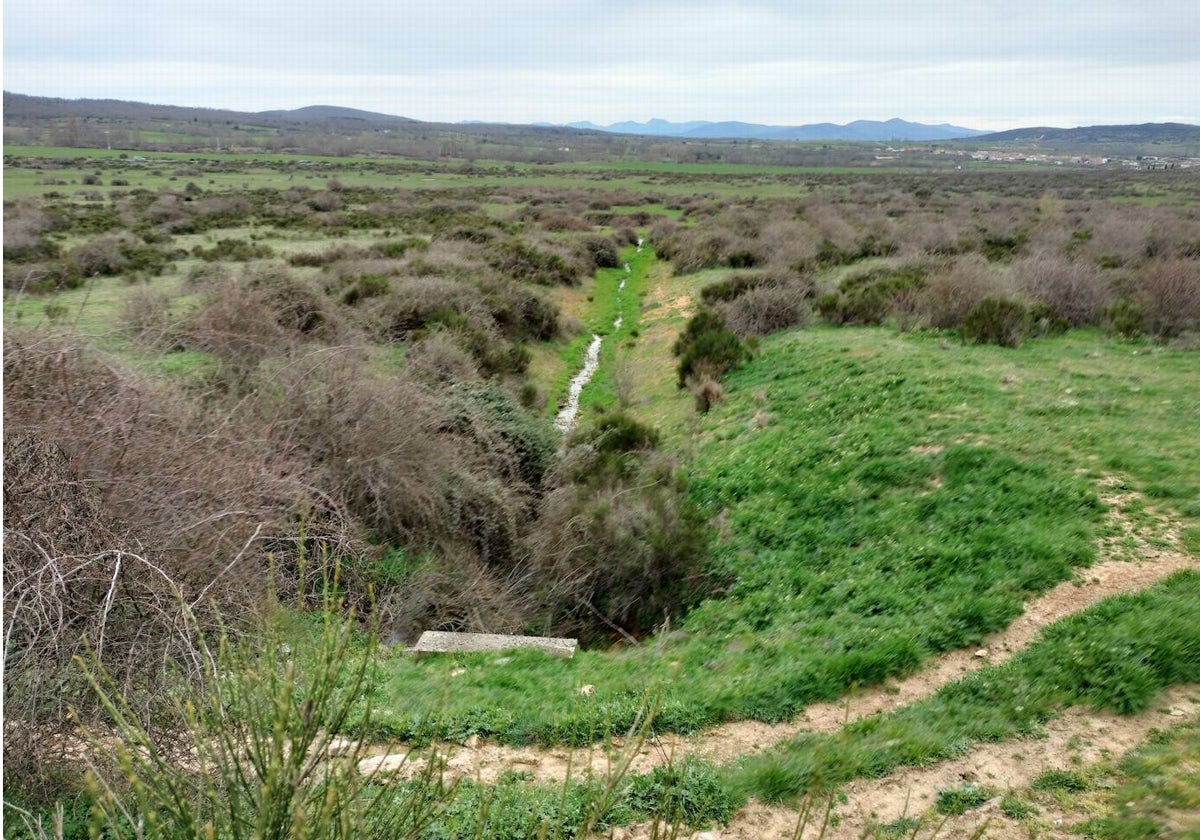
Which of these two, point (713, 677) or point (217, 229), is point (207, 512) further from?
point (217, 229)

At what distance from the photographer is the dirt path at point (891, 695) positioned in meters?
5.36

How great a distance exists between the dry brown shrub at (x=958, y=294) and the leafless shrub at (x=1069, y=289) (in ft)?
2.29

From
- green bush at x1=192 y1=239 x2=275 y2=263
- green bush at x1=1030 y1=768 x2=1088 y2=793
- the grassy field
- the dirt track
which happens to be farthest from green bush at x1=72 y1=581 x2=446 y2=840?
green bush at x1=192 y1=239 x2=275 y2=263

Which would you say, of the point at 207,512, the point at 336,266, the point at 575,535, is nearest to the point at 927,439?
the point at 575,535

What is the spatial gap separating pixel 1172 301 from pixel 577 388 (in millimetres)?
13603

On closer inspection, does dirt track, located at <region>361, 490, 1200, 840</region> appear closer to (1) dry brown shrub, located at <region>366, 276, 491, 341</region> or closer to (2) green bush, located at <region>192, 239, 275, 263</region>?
(1) dry brown shrub, located at <region>366, 276, 491, 341</region>

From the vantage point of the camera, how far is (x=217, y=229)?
34.9 metres

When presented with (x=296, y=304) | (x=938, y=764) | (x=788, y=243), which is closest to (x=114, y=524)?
(x=938, y=764)

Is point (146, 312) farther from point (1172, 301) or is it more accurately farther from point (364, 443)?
point (1172, 301)

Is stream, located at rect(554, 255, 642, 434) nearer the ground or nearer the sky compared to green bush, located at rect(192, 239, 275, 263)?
nearer the ground

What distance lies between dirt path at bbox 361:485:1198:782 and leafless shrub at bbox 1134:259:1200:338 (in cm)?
1104

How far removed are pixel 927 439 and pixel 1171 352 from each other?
293 inches

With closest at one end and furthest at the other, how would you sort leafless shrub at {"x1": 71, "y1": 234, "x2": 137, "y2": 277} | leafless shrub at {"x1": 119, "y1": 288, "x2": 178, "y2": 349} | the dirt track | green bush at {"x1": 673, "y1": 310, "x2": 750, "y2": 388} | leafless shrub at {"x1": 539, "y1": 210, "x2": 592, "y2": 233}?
the dirt track < leafless shrub at {"x1": 119, "y1": 288, "x2": 178, "y2": 349} < green bush at {"x1": 673, "y1": 310, "x2": 750, "y2": 388} < leafless shrub at {"x1": 71, "y1": 234, "x2": 137, "y2": 277} < leafless shrub at {"x1": 539, "y1": 210, "x2": 592, "y2": 233}

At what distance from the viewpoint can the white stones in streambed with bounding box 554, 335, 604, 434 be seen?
51.7ft
